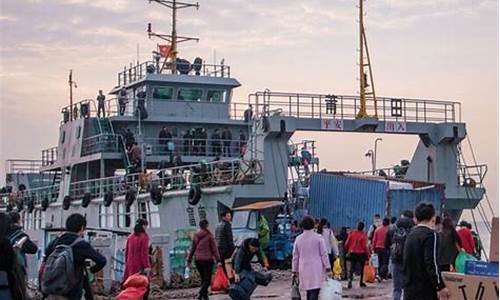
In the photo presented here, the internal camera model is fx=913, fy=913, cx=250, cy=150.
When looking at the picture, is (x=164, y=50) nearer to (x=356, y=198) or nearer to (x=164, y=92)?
(x=164, y=92)

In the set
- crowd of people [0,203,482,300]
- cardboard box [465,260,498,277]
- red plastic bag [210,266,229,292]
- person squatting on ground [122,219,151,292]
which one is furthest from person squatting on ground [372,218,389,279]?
cardboard box [465,260,498,277]

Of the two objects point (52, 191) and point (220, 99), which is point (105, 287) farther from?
point (52, 191)

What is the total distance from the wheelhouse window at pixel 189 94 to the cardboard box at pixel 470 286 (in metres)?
26.7

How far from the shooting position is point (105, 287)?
720 inches

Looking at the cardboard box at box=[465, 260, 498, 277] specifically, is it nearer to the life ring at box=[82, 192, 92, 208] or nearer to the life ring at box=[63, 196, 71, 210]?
the life ring at box=[82, 192, 92, 208]

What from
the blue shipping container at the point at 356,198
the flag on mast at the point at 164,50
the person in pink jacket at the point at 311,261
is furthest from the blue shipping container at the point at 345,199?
the flag on mast at the point at 164,50

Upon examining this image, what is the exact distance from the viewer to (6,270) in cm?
732

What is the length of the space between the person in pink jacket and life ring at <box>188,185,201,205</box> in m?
13.6

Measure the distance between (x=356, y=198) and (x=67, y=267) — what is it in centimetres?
1737

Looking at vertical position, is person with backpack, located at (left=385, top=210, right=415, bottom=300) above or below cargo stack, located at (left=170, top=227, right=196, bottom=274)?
above

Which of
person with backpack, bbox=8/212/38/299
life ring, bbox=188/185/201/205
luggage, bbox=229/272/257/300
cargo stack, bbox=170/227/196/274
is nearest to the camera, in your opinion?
person with backpack, bbox=8/212/38/299

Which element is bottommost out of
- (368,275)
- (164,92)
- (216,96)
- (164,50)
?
(368,275)

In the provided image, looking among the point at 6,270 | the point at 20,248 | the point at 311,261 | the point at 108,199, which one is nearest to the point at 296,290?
the point at 311,261

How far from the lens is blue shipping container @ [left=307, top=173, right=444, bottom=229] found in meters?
23.9
